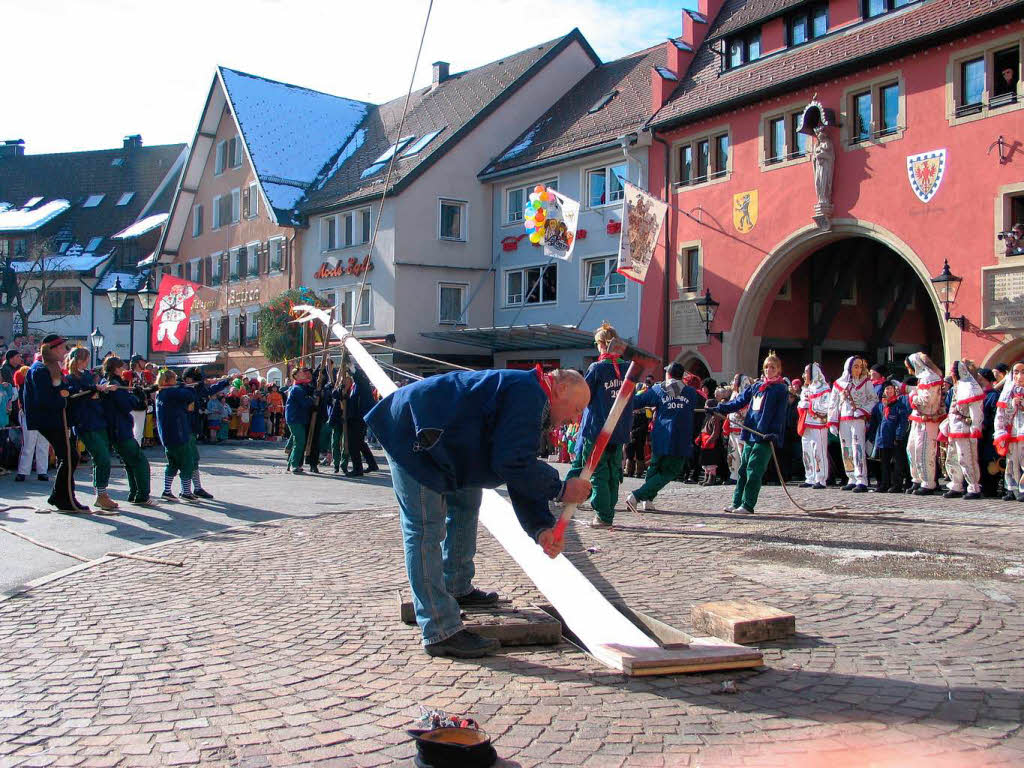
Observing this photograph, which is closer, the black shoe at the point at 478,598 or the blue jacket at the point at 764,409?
the black shoe at the point at 478,598

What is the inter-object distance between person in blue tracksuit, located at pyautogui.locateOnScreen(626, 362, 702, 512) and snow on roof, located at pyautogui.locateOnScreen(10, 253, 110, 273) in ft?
177

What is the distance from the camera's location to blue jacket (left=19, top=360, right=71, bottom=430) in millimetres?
10664

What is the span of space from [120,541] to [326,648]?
15.3 feet

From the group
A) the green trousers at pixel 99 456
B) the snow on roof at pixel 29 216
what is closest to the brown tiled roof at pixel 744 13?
the green trousers at pixel 99 456

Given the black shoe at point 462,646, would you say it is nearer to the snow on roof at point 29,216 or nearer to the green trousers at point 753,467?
the green trousers at point 753,467

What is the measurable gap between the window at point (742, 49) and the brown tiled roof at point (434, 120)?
1151 cm

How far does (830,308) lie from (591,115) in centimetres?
1081

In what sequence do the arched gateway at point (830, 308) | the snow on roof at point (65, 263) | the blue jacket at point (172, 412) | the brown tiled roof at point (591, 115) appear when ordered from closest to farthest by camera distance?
1. the blue jacket at point (172, 412)
2. the arched gateway at point (830, 308)
3. the brown tiled roof at point (591, 115)
4. the snow on roof at point (65, 263)

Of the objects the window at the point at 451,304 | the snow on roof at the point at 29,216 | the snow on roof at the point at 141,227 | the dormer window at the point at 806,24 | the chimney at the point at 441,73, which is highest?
the chimney at the point at 441,73

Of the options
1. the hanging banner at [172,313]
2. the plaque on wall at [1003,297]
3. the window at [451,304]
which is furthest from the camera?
the window at [451,304]

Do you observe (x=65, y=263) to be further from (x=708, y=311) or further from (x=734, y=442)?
(x=734, y=442)

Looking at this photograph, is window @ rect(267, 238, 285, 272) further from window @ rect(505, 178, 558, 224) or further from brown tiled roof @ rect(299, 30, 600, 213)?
window @ rect(505, 178, 558, 224)

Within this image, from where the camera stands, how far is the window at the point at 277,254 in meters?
42.7

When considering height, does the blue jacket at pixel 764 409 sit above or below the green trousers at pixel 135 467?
above
